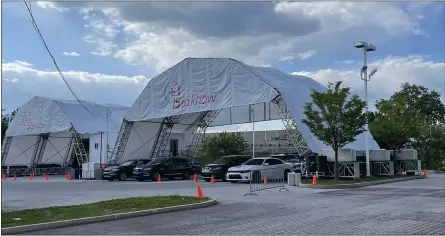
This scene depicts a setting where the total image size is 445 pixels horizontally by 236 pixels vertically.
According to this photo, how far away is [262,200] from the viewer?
629 inches

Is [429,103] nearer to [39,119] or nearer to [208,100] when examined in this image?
[208,100]

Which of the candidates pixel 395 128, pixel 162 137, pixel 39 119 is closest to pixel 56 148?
pixel 39 119

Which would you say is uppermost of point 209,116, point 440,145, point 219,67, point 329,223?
point 219,67

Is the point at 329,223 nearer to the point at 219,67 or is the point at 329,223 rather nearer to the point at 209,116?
the point at 219,67

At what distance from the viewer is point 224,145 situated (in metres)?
40.7

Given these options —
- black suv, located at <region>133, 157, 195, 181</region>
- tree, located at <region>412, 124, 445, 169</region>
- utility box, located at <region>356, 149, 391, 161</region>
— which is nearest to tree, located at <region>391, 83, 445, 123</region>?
tree, located at <region>412, 124, 445, 169</region>

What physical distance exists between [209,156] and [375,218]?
31.5 meters

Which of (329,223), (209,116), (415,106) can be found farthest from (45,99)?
(415,106)

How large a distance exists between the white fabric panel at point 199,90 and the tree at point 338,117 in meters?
5.47

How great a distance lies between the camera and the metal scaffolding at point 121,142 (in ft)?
129

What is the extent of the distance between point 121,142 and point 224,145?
29.0ft

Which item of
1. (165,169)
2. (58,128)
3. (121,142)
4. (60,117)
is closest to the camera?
(165,169)

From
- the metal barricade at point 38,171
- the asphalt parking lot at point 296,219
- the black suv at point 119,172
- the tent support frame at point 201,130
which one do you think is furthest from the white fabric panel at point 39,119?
the asphalt parking lot at point 296,219

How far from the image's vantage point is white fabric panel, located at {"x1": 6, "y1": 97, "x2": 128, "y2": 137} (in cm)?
4450
